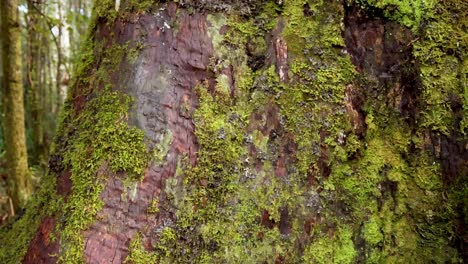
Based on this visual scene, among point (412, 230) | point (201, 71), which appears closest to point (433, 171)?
point (412, 230)

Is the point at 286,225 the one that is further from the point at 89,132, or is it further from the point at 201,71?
the point at 89,132

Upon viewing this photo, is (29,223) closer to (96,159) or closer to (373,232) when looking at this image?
(96,159)

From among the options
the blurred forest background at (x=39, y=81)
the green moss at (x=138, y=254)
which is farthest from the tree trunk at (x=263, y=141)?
the blurred forest background at (x=39, y=81)

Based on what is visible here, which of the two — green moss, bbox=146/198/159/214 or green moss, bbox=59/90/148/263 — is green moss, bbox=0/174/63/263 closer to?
green moss, bbox=59/90/148/263

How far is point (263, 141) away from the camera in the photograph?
1822 mm

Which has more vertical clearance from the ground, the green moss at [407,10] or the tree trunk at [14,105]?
the green moss at [407,10]

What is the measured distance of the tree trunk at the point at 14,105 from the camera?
544 centimetres

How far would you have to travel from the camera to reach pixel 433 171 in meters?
Result: 1.86

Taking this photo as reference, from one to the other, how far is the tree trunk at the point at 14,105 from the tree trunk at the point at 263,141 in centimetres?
420

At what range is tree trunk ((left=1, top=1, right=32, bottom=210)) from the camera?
5.44 m

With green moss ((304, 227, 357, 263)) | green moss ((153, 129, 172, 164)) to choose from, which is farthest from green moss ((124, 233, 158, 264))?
green moss ((304, 227, 357, 263))

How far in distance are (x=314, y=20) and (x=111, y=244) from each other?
1378 millimetres

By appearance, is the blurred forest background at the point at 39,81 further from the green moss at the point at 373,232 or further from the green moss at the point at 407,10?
the green moss at the point at 407,10

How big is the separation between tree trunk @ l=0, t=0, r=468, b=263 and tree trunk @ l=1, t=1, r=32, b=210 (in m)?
4.20
